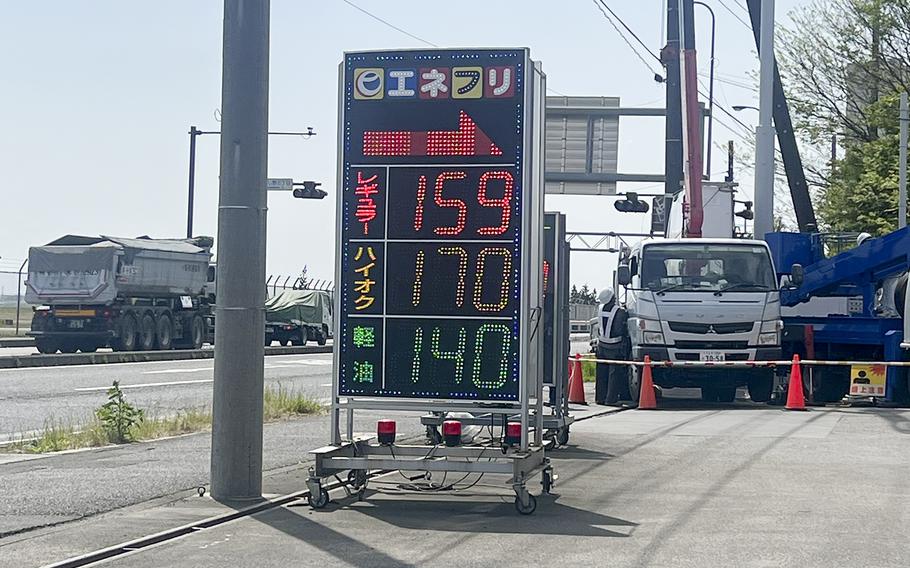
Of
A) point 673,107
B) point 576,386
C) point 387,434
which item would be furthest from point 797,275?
point 673,107

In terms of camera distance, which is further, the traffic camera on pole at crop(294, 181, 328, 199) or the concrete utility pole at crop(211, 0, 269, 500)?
the traffic camera on pole at crop(294, 181, 328, 199)

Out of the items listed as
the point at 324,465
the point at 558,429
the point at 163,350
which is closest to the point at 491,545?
the point at 324,465

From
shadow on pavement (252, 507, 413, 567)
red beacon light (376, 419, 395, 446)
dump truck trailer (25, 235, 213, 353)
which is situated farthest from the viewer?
dump truck trailer (25, 235, 213, 353)

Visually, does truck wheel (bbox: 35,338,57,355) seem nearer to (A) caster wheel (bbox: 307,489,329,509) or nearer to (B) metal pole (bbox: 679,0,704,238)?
(B) metal pole (bbox: 679,0,704,238)

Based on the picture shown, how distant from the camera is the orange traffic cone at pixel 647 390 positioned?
832 inches

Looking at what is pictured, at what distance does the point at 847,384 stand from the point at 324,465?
14855 mm

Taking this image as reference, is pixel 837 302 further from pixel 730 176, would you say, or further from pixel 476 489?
pixel 730 176

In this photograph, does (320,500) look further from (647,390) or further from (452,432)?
(647,390)

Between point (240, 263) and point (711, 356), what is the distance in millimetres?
12287

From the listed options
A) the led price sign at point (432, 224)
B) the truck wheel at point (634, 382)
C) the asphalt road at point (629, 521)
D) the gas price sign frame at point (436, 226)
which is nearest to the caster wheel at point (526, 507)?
the asphalt road at point (629, 521)

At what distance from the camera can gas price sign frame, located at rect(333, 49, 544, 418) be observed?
10.2 meters

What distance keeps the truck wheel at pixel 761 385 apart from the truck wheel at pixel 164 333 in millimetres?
22470

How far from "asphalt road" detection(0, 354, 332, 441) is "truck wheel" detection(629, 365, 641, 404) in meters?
4.93

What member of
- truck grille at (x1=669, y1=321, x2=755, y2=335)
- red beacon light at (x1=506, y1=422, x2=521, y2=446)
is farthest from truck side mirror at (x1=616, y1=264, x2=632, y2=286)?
red beacon light at (x1=506, y1=422, x2=521, y2=446)
